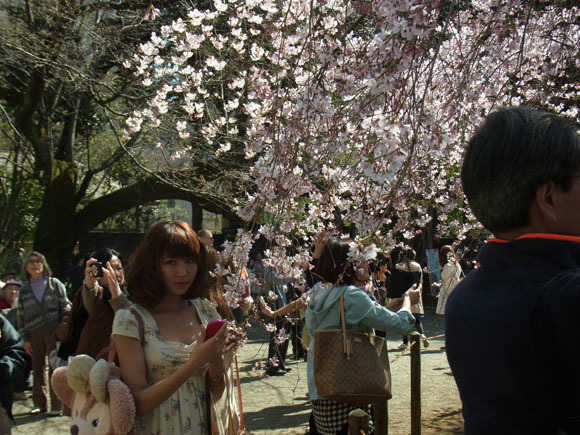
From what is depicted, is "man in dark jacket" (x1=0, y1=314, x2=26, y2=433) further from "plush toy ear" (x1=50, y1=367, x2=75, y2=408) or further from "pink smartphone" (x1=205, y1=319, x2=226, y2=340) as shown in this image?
"pink smartphone" (x1=205, y1=319, x2=226, y2=340)

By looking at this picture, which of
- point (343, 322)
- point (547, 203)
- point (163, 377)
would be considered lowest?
point (163, 377)

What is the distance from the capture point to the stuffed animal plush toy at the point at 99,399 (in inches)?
89.5

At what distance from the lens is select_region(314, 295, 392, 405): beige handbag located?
3.25 metres

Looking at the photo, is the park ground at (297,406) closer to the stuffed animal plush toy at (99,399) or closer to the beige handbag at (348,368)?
the beige handbag at (348,368)

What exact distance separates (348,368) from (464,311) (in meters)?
2.08

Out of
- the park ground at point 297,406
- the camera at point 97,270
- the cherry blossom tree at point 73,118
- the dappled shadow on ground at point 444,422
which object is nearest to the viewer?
the camera at point 97,270

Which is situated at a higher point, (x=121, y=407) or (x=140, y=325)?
(x=140, y=325)

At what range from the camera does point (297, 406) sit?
6.71m

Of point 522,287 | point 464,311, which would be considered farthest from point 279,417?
point 522,287

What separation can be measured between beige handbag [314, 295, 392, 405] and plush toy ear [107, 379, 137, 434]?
123 centimetres

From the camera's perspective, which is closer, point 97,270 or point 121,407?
point 121,407

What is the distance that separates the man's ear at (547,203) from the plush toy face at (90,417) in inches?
69.0

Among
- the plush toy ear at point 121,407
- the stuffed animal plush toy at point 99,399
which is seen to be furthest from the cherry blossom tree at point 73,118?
the plush toy ear at point 121,407

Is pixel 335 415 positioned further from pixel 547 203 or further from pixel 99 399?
pixel 547 203
